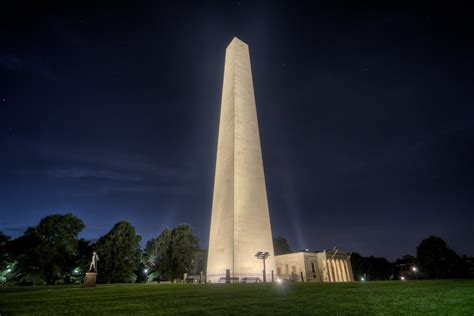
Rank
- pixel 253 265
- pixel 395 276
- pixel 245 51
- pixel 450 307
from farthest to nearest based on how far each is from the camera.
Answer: pixel 395 276, pixel 245 51, pixel 253 265, pixel 450 307

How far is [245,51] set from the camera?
3559cm

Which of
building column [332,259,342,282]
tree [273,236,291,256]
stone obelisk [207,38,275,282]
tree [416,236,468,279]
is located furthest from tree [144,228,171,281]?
tree [416,236,468,279]

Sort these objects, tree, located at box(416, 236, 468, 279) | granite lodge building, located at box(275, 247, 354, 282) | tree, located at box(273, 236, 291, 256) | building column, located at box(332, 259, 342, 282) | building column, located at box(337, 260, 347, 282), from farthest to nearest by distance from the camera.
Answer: tree, located at box(273, 236, 291, 256)
tree, located at box(416, 236, 468, 279)
building column, located at box(337, 260, 347, 282)
building column, located at box(332, 259, 342, 282)
granite lodge building, located at box(275, 247, 354, 282)

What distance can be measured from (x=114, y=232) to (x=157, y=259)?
32.0ft

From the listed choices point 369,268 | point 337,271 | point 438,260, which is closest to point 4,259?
point 337,271

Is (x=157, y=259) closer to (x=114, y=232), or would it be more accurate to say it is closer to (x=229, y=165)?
(x=114, y=232)

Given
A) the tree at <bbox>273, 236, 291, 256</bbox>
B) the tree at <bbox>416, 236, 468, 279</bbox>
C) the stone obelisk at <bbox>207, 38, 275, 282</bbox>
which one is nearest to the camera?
the stone obelisk at <bbox>207, 38, 275, 282</bbox>

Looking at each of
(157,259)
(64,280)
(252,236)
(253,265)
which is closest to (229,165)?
(252,236)

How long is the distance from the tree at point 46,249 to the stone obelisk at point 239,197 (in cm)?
2672

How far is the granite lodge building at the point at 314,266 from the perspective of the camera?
115 feet

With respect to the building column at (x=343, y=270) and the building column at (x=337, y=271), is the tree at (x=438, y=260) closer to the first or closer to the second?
the building column at (x=343, y=270)

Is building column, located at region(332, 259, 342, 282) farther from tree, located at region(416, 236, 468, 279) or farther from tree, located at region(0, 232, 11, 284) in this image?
tree, located at region(0, 232, 11, 284)

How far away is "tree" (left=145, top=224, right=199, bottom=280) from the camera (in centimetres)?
3469

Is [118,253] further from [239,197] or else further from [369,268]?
[369,268]
